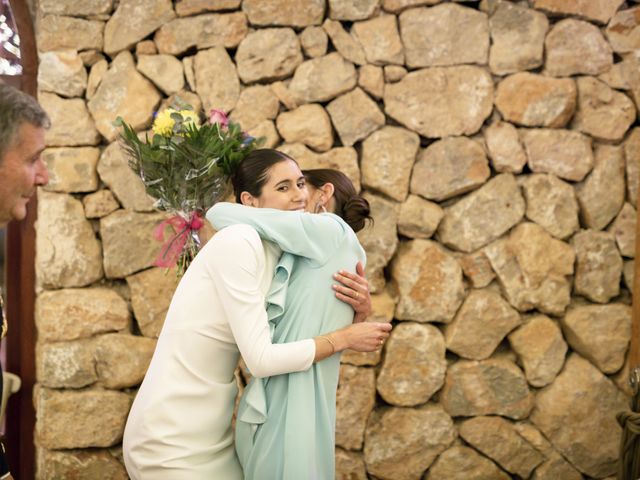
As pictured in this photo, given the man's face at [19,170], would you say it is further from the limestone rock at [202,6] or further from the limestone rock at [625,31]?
the limestone rock at [625,31]

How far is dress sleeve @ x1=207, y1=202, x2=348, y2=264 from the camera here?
173 centimetres

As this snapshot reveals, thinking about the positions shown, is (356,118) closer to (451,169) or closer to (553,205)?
(451,169)

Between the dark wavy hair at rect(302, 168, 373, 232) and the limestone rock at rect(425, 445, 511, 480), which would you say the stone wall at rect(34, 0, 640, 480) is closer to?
the limestone rock at rect(425, 445, 511, 480)

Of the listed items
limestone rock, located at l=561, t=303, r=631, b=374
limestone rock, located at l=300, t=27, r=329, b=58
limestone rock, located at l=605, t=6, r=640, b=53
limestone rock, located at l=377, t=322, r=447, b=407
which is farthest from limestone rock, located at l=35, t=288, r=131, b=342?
limestone rock, located at l=605, t=6, r=640, b=53

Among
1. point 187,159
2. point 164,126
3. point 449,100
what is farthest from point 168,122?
point 449,100

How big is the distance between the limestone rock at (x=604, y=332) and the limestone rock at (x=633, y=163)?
50cm

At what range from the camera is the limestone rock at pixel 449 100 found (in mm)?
2799

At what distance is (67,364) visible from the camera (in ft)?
9.30

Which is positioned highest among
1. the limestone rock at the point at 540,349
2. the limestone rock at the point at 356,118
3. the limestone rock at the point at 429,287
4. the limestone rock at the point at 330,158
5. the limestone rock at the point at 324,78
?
the limestone rock at the point at 324,78

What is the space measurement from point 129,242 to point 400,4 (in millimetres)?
1617

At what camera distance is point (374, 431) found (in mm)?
2789

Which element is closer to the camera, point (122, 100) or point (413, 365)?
point (413, 365)

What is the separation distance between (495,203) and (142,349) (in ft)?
5.57

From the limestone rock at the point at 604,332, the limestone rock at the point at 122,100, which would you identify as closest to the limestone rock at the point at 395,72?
the limestone rock at the point at 122,100
